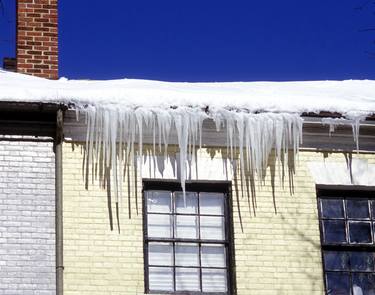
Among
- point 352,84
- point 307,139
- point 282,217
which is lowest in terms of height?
point 282,217

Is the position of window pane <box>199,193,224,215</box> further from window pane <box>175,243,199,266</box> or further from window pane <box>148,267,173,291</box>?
window pane <box>148,267,173,291</box>

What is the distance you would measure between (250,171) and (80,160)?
202 centimetres

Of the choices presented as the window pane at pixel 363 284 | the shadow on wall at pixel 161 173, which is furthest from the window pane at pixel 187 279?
the window pane at pixel 363 284

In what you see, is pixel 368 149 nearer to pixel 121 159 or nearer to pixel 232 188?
pixel 232 188

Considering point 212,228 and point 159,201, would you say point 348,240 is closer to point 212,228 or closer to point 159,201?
point 212,228

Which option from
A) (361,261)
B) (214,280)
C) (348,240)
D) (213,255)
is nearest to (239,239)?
(213,255)

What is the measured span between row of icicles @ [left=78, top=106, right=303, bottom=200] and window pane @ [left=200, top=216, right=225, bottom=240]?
0.51 m

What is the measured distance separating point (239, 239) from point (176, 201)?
2.89ft

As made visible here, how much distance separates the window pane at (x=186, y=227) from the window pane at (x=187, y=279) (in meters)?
0.40

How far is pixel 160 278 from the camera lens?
1378 centimetres

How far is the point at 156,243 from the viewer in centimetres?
1394

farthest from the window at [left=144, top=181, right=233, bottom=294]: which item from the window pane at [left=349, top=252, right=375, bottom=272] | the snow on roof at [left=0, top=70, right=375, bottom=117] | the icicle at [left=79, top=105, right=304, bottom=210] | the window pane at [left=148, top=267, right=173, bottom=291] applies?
the window pane at [left=349, top=252, right=375, bottom=272]

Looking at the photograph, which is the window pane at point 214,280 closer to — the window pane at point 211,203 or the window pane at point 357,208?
the window pane at point 211,203

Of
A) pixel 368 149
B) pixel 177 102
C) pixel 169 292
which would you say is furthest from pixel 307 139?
pixel 169 292
